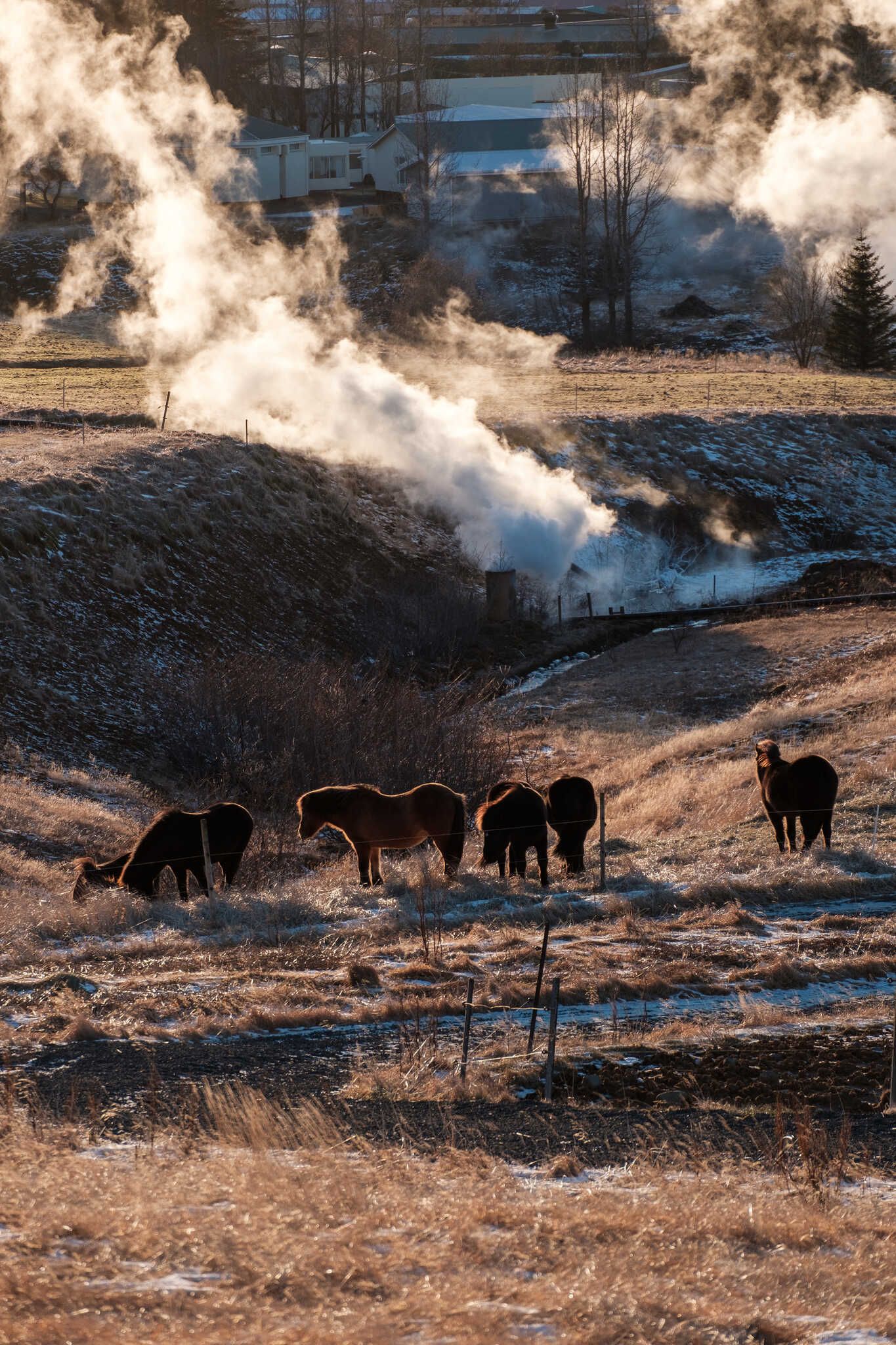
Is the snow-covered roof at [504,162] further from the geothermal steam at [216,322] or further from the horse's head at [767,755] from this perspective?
the horse's head at [767,755]

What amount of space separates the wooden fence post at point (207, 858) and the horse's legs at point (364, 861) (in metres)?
1.63

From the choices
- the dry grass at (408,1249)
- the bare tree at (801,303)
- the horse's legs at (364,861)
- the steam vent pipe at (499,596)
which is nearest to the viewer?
the dry grass at (408,1249)

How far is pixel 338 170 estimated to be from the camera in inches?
3691

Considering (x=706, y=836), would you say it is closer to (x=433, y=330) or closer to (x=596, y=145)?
(x=433, y=330)

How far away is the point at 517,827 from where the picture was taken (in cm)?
1733

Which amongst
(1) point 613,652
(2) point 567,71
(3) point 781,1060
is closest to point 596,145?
(2) point 567,71

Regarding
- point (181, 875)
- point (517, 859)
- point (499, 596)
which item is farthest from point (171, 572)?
point (517, 859)

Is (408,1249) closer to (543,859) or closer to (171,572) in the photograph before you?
(543,859)

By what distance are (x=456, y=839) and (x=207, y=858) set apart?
110 inches

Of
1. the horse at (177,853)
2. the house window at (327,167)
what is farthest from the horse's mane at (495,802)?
the house window at (327,167)

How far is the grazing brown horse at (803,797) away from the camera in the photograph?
17.3 metres

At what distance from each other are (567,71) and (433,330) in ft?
165

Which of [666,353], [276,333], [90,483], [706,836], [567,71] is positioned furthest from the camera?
[567,71]

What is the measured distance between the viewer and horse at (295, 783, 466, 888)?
16.9m
